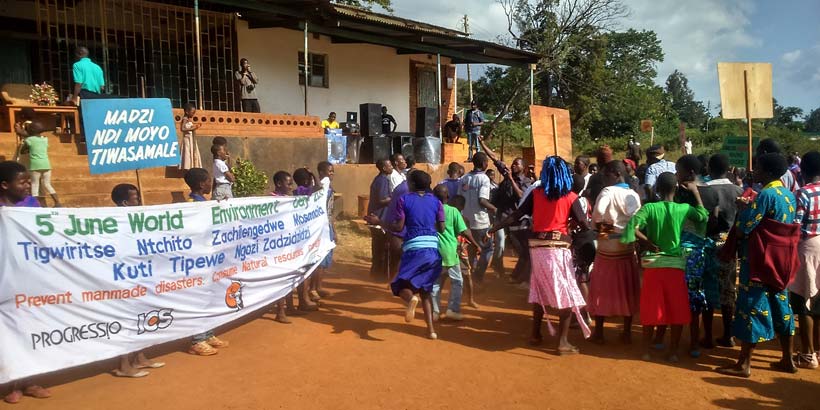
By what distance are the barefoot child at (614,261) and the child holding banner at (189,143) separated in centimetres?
737

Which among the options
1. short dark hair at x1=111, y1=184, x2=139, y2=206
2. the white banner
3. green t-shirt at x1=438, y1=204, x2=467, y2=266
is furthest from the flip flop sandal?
green t-shirt at x1=438, y1=204, x2=467, y2=266

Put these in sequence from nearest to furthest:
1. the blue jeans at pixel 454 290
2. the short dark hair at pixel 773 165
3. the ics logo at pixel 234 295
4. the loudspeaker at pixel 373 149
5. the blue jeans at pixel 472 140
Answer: the short dark hair at pixel 773 165 → the ics logo at pixel 234 295 → the blue jeans at pixel 454 290 → the loudspeaker at pixel 373 149 → the blue jeans at pixel 472 140

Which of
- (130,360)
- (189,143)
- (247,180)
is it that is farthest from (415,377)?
(189,143)

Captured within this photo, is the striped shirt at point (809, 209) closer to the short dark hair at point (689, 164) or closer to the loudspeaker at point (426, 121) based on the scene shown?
the short dark hair at point (689, 164)

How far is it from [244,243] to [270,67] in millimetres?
10109

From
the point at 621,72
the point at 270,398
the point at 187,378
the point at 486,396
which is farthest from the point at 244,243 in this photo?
the point at 621,72

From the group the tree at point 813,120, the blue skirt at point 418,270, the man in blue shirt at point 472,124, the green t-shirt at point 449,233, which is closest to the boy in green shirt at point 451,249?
the green t-shirt at point 449,233

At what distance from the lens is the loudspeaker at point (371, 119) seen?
49.4 feet

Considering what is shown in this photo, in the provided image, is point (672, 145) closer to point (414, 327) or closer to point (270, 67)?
point (270, 67)

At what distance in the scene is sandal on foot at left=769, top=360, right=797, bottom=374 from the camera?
16.5ft

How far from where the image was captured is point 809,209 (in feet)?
16.5

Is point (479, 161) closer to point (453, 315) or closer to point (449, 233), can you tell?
point (449, 233)

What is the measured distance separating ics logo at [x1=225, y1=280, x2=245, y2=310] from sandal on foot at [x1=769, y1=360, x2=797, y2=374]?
187 inches

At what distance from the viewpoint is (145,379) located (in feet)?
16.0
